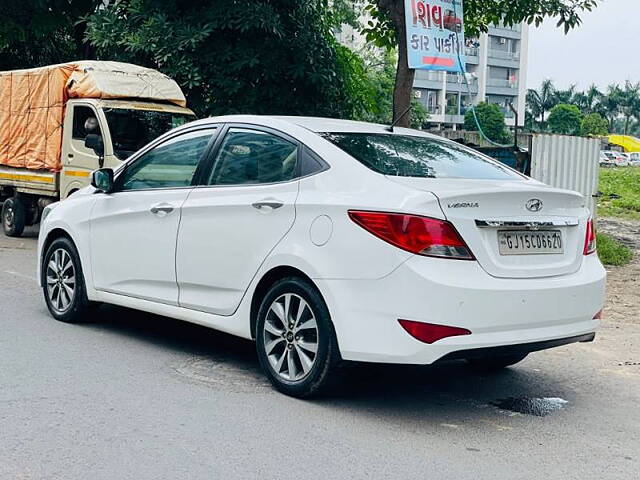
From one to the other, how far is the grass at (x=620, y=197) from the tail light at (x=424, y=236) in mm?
18499

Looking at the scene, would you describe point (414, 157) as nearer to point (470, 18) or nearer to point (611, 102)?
point (470, 18)

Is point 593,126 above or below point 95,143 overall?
below

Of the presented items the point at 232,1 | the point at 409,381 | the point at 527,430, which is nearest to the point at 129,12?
the point at 232,1

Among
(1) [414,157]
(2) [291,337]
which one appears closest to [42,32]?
(1) [414,157]

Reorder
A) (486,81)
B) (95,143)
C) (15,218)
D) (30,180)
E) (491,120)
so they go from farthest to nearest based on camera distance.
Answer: (486,81), (491,120), (15,218), (30,180), (95,143)

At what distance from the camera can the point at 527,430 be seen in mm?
5090

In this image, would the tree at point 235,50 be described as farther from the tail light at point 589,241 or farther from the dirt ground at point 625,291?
the tail light at point 589,241

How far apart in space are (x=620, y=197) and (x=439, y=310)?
25164 mm

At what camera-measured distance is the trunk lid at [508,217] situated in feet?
16.3

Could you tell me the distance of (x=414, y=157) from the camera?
5750 millimetres

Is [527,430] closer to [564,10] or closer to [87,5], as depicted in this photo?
[564,10]

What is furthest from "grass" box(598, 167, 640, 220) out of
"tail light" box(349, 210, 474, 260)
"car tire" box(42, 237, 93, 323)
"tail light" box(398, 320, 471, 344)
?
"tail light" box(398, 320, 471, 344)

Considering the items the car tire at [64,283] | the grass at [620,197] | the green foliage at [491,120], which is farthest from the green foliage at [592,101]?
the car tire at [64,283]

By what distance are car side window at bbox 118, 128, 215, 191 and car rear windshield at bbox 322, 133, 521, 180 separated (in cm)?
109
